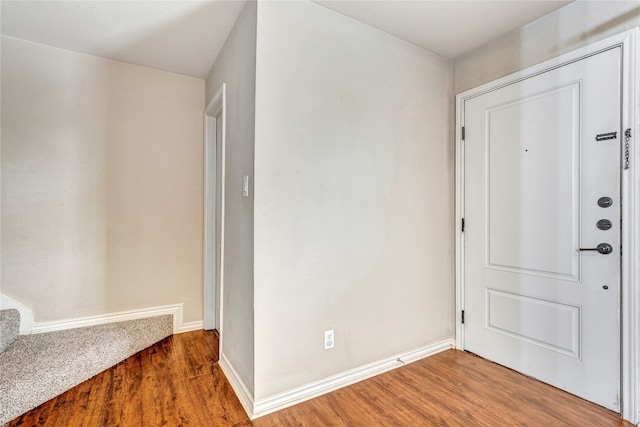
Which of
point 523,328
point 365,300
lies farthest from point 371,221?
point 523,328

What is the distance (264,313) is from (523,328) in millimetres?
1771

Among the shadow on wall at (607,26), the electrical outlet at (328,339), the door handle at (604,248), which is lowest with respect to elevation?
the electrical outlet at (328,339)

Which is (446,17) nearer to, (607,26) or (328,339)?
(607,26)

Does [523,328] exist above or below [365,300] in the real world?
below

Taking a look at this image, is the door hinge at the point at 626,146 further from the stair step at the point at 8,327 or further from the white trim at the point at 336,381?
the stair step at the point at 8,327

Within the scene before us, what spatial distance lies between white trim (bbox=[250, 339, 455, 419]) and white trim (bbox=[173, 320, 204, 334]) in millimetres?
1469

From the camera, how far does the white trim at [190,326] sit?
9.02 ft

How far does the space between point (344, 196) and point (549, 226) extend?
52.9 inches

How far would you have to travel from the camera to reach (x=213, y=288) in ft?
9.29

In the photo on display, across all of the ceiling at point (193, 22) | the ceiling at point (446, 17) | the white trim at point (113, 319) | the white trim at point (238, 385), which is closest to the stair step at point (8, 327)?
the white trim at point (113, 319)

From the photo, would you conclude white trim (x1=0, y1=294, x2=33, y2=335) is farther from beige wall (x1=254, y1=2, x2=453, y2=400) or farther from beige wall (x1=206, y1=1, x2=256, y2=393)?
beige wall (x1=254, y1=2, x2=453, y2=400)

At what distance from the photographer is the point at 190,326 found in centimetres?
280

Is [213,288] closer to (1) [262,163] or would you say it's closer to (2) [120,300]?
Answer: (2) [120,300]

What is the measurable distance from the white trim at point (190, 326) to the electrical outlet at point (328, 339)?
156 cm
